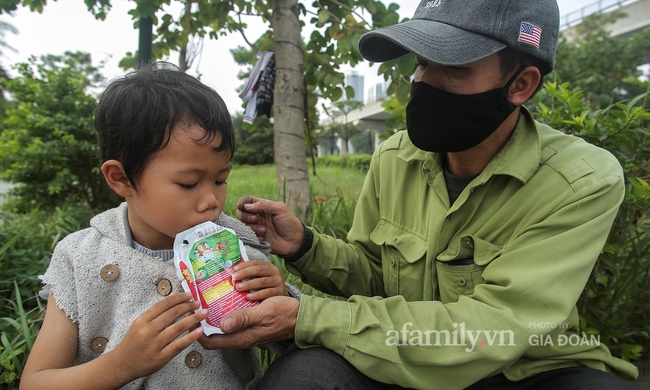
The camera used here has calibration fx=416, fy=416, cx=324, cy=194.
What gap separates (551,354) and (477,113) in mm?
864

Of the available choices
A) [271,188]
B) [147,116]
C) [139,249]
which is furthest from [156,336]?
[271,188]

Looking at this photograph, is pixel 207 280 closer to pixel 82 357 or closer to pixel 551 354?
pixel 82 357

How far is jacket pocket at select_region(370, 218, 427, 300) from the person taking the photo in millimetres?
1670

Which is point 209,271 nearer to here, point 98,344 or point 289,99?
point 98,344

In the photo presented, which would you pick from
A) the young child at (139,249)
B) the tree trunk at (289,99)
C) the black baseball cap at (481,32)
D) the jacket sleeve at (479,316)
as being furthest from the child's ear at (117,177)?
the tree trunk at (289,99)

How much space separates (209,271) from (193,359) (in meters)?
0.35

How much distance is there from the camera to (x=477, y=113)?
1.51 meters

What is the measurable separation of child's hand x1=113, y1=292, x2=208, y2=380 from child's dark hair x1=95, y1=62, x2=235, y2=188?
42 cm

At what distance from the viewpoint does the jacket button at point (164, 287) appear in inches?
51.7

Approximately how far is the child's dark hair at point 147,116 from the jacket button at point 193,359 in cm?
57

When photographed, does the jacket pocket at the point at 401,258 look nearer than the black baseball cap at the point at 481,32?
No

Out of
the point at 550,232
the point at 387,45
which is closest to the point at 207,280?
the point at 550,232

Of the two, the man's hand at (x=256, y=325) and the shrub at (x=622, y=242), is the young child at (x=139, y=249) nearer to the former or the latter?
the man's hand at (x=256, y=325)

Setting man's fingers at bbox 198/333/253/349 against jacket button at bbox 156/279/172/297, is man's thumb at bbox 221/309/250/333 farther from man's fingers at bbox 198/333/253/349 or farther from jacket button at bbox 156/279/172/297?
jacket button at bbox 156/279/172/297
